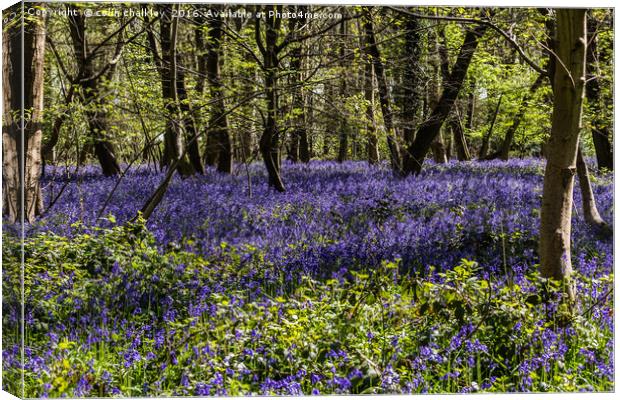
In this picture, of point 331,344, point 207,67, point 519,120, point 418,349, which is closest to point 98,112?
point 207,67

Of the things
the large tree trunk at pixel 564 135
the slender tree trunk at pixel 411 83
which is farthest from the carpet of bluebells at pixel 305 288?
the slender tree trunk at pixel 411 83

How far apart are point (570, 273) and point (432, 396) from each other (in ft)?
4.95

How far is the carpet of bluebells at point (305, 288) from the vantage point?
463 centimetres

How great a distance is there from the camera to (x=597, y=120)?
5691mm

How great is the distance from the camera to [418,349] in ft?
15.9

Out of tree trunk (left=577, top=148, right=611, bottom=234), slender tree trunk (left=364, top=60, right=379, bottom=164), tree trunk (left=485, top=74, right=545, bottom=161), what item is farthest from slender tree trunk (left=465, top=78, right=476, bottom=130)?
tree trunk (left=577, top=148, right=611, bottom=234)

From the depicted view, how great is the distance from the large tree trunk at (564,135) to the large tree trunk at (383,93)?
131 cm

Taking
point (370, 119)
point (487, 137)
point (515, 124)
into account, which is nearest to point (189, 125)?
point (370, 119)

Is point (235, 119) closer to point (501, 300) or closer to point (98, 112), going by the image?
point (98, 112)

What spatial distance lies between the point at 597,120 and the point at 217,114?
10.2 feet

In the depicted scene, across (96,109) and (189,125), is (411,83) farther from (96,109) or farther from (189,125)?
(96,109)

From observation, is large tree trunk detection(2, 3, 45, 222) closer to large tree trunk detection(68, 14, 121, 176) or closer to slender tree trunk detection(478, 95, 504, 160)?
large tree trunk detection(68, 14, 121, 176)

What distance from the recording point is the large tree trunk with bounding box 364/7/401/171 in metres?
5.71

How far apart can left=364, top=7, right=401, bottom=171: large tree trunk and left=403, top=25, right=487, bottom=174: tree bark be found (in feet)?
0.37
